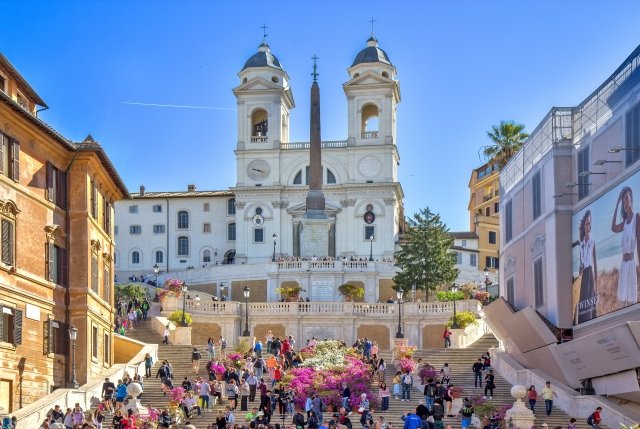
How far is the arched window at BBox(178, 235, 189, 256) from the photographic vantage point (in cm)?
11294

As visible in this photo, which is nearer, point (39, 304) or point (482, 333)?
point (39, 304)

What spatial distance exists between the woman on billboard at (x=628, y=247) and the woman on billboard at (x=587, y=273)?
260 cm

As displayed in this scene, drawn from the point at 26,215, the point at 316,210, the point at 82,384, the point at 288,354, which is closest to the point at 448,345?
the point at 288,354

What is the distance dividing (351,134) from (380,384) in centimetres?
6544

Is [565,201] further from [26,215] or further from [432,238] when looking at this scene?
[432,238]

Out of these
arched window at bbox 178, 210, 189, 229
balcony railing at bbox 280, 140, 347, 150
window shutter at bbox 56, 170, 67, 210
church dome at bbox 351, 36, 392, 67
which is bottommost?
window shutter at bbox 56, 170, 67, 210

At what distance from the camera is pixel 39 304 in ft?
143

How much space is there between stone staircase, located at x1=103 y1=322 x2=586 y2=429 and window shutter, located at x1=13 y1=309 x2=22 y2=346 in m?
3.78

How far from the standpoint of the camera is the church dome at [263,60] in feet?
366

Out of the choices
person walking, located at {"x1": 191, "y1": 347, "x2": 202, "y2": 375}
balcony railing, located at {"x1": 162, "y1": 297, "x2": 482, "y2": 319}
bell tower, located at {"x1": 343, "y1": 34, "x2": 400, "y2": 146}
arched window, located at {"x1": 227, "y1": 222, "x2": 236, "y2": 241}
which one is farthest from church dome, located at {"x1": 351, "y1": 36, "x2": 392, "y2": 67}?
person walking, located at {"x1": 191, "y1": 347, "x2": 202, "y2": 375}

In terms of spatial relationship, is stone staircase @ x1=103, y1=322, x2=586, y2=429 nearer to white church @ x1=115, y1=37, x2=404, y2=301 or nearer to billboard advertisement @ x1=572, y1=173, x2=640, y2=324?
billboard advertisement @ x1=572, y1=173, x2=640, y2=324

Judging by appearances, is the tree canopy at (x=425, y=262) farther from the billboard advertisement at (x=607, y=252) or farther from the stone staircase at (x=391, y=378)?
the billboard advertisement at (x=607, y=252)

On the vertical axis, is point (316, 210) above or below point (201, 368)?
above

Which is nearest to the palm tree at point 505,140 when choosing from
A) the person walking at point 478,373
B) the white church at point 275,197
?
the white church at point 275,197
